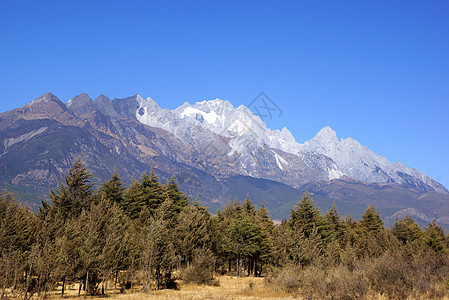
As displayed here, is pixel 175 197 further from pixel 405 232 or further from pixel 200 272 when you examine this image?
pixel 405 232

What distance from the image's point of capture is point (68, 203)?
57844mm

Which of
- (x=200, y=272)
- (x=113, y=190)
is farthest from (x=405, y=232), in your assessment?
(x=113, y=190)

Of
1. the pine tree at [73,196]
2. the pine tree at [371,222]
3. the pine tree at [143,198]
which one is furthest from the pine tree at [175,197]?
the pine tree at [371,222]

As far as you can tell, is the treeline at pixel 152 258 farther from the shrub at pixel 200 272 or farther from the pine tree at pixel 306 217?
the pine tree at pixel 306 217

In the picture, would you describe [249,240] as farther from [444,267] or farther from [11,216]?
[11,216]

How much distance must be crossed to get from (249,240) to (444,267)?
27.7m

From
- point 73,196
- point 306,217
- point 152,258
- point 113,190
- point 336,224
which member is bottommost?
point 152,258

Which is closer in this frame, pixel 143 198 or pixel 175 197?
pixel 143 198

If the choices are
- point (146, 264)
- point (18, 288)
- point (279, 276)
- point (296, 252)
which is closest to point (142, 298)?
point (146, 264)

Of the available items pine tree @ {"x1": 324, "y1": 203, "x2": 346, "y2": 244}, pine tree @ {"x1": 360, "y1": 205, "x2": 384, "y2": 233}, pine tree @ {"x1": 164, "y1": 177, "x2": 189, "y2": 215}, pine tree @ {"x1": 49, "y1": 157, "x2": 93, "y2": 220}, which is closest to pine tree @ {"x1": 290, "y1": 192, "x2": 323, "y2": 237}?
pine tree @ {"x1": 324, "y1": 203, "x2": 346, "y2": 244}

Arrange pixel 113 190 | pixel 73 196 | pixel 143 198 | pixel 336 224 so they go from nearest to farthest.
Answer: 1. pixel 73 196
2. pixel 143 198
3. pixel 113 190
4. pixel 336 224

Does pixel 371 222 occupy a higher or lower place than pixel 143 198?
lower

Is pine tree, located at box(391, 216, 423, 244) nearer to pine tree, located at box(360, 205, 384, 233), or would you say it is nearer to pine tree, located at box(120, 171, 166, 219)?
pine tree, located at box(360, 205, 384, 233)

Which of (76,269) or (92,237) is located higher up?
(92,237)
